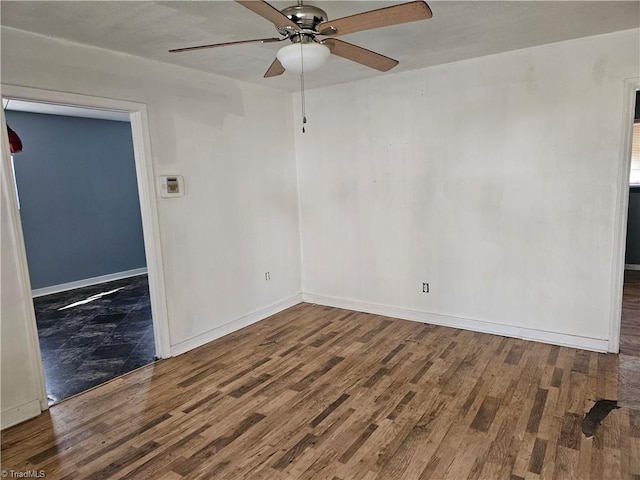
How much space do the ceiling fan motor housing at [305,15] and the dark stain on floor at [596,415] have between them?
105 inches

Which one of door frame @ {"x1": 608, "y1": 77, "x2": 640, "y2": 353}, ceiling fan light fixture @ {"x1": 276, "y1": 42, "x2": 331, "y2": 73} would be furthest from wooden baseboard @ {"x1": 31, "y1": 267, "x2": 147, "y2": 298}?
door frame @ {"x1": 608, "y1": 77, "x2": 640, "y2": 353}

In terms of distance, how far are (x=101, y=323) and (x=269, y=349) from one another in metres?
Answer: 2.10

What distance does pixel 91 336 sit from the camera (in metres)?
3.96

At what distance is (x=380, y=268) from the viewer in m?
4.31

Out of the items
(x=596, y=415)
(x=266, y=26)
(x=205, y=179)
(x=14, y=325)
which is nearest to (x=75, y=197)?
(x=205, y=179)

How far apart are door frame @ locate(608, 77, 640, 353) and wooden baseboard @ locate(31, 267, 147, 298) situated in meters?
6.48

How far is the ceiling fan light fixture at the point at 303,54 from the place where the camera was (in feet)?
6.14

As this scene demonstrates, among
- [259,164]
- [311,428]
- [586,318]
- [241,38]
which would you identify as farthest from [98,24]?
[586,318]

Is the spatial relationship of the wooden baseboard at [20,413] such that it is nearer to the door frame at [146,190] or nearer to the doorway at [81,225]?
the door frame at [146,190]

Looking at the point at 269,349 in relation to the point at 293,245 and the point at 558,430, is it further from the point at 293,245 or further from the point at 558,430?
the point at 558,430

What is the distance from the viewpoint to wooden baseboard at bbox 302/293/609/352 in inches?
131

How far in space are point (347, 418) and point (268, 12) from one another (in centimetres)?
228

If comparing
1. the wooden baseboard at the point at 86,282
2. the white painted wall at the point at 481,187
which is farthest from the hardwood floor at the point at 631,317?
the wooden baseboard at the point at 86,282

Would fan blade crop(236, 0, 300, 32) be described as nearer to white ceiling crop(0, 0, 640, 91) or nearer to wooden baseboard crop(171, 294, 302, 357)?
white ceiling crop(0, 0, 640, 91)
